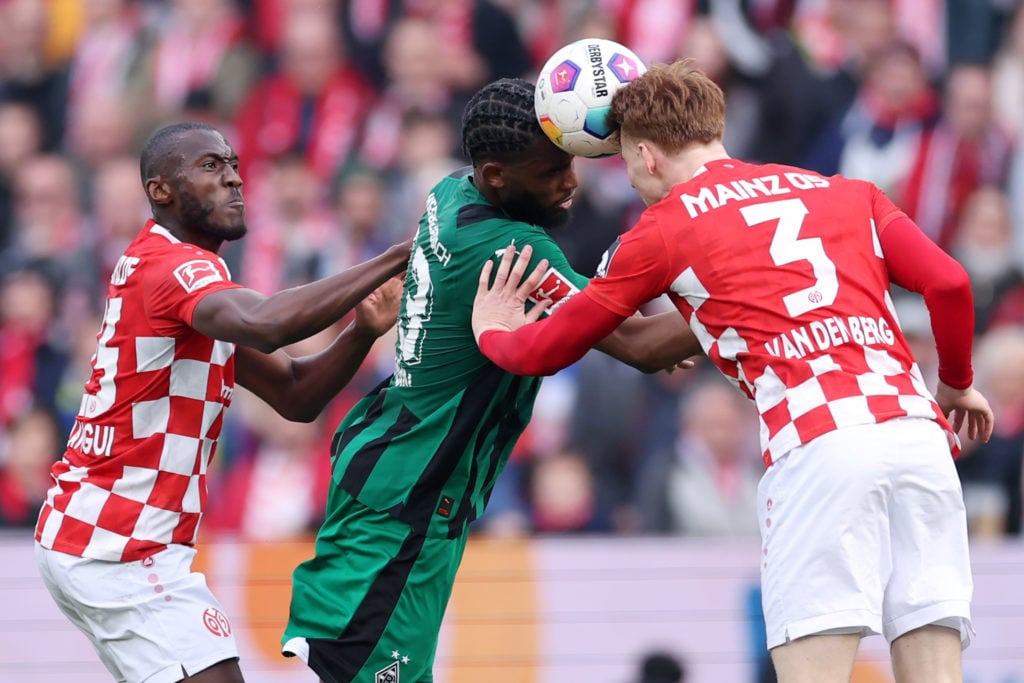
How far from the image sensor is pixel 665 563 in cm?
823

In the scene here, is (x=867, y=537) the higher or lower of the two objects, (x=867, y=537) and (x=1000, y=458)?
the higher

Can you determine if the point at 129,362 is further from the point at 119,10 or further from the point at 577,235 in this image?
the point at 119,10

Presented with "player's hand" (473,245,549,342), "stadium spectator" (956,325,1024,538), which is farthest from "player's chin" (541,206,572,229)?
"stadium spectator" (956,325,1024,538)

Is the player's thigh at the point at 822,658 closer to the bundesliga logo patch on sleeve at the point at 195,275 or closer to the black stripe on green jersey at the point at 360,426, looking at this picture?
the black stripe on green jersey at the point at 360,426

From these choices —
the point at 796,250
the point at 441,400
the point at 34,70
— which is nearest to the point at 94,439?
the point at 441,400

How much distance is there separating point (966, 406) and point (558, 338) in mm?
1359

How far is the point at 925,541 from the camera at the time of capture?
12.8 feet

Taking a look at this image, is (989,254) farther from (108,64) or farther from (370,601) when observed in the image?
(108,64)

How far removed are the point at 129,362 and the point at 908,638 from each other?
2.76 m

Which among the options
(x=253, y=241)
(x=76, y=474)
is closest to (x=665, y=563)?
(x=253, y=241)

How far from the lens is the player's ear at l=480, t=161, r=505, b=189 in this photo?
4.55m

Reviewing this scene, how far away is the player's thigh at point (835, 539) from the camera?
3793 mm

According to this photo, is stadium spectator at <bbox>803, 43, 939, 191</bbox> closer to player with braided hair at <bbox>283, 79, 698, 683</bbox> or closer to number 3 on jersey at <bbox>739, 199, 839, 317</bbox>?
player with braided hair at <bbox>283, 79, 698, 683</bbox>

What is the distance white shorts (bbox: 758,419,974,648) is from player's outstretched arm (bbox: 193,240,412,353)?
4.93 feet
